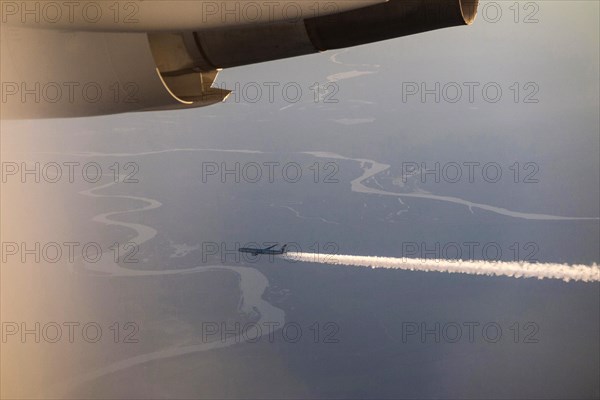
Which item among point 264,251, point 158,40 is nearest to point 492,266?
point 264,251

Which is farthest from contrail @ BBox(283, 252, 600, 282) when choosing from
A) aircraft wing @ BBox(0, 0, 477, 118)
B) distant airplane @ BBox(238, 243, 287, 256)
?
aircraft wing @ BBox(0, 0, 477, 118)

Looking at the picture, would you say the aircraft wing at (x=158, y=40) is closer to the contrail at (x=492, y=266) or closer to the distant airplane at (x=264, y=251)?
the contrail at (x=492, y=266)

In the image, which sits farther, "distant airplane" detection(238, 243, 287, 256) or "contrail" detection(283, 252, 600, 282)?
"distant airplane" detection(238, 243, 287, 256)

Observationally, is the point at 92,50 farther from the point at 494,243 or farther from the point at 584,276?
the point at 584,276

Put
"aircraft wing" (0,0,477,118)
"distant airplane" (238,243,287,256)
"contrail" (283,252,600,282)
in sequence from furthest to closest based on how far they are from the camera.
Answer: "distant airplane" (238,243,287,256) < "contrail" (283,252,600,282) < "aircraft wing" (0,0,477,118)

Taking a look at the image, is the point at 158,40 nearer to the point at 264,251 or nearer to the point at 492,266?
the point at 492,266

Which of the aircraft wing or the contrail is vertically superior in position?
the aircraft wing

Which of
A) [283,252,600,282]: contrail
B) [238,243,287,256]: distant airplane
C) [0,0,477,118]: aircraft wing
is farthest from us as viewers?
[238,243,287,256]: distant airplane

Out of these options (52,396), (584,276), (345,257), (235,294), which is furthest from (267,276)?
(584,276)

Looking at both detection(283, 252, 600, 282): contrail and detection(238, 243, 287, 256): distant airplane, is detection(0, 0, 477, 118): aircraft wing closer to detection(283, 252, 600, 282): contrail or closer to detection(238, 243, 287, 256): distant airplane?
detection(283, 252, 600, 282): contrail
